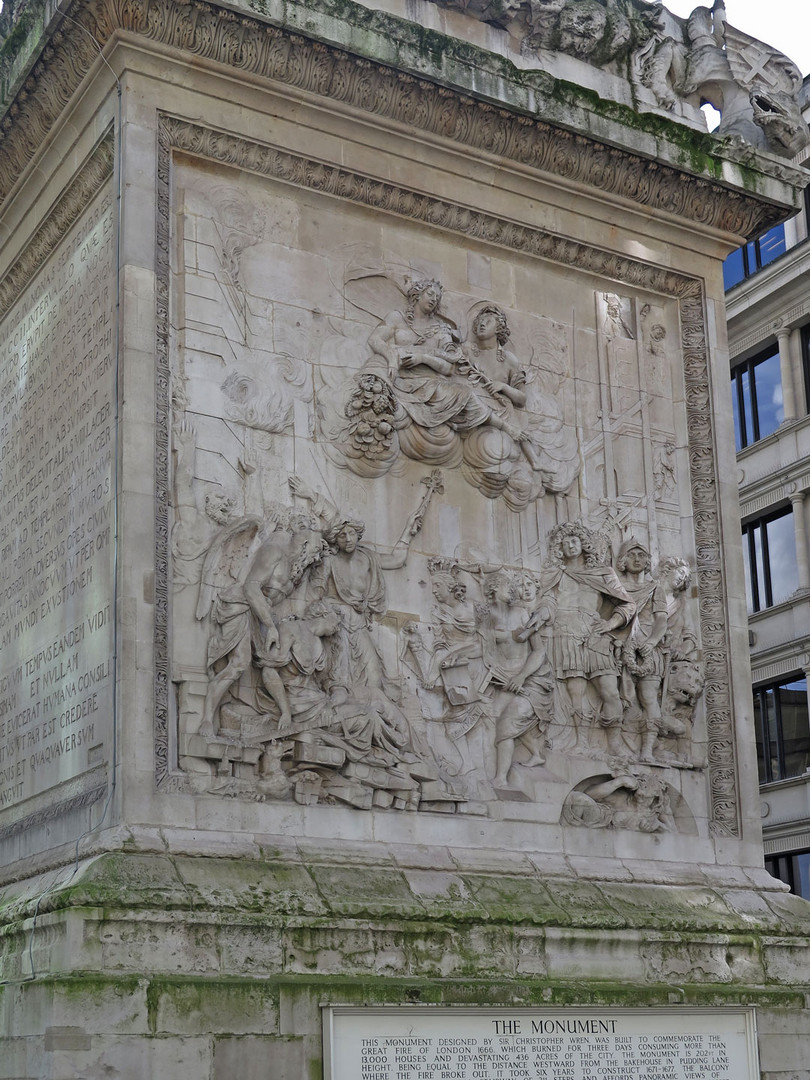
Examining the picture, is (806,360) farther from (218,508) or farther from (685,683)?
A: (218,508)

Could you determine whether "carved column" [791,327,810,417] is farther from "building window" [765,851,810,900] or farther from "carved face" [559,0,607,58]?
"carved face" [559,0,607,58]

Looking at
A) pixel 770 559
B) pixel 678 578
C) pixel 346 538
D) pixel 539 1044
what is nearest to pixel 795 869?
pixel 770 559

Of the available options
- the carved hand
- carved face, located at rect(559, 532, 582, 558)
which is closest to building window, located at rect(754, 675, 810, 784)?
carved face, located at rect(559, 532, 582, 558)

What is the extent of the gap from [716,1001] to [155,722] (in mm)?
5445

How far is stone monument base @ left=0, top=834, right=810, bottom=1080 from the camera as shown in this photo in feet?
37.8

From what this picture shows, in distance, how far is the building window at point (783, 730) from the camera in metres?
29.2

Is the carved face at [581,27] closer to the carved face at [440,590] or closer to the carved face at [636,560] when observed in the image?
the carved face at [636,560]

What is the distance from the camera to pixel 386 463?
48.4ft

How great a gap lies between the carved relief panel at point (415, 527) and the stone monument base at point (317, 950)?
26.4 inches

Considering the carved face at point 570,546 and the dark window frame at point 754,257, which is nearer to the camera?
the carved face at point 570,546

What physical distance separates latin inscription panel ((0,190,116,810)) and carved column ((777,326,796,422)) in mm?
17557

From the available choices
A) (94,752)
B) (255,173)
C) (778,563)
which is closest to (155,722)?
(94,752)

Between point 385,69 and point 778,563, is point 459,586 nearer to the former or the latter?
point 385,69

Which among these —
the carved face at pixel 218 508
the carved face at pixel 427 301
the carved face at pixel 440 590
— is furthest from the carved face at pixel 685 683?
the carved face at pixel 218 508
